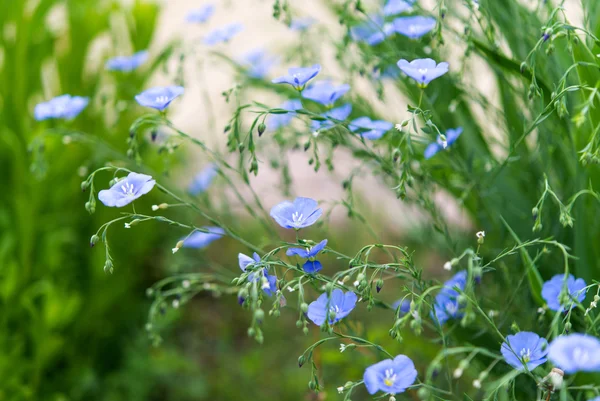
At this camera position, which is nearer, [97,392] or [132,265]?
[97,392]

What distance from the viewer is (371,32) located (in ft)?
5.85

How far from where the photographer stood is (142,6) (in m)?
2.32

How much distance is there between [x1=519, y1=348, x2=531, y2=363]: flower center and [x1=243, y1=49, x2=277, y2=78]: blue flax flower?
48.9 inches

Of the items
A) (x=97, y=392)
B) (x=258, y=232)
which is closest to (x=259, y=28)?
(x=258, y=232)

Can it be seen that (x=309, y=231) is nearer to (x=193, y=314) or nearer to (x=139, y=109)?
(x=193, y=314)

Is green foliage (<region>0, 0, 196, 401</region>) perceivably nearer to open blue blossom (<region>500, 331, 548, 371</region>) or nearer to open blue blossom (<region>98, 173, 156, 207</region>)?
open blue blossom (<region>98, 173, 156, 207</region>)

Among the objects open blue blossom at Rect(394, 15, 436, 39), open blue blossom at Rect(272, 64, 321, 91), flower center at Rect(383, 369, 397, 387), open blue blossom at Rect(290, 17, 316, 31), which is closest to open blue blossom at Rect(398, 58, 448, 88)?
open blue blossom at Rect(272, 64, 321, 91)

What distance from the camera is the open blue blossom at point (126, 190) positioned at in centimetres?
109

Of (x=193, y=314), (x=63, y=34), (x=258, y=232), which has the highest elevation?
(x=63, y=34)

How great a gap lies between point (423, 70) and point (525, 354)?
0.51m

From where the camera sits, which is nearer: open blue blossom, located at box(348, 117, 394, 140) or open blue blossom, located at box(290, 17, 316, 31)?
open blue blossom, located at box(348, 117, 394, 140)

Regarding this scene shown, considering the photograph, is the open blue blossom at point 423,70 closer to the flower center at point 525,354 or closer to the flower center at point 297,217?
the flower center at point 297,217

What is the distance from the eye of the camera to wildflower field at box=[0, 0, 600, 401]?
4.00ft

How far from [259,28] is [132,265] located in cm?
255
